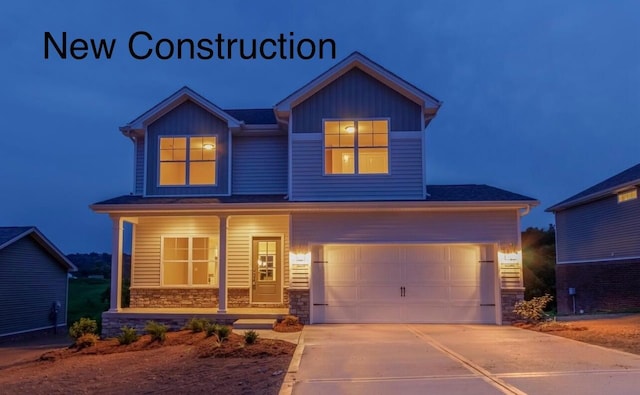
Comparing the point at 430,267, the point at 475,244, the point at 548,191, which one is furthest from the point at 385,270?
the point at 548,191

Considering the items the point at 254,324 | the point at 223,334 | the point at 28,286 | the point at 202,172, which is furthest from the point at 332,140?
the point at 28,286

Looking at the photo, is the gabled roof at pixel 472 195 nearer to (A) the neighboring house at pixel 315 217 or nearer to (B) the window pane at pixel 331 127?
(A) the neighboring house at pixel 315 217

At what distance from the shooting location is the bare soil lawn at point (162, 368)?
25.7ft

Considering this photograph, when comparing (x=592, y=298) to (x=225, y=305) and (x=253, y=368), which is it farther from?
(x=253, y=368)

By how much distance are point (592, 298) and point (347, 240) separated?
12704 millimetres

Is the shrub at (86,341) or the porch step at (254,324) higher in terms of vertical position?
Answer: the porch step at (254,324)

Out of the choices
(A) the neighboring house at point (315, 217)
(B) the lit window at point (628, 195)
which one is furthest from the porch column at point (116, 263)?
(B) the lit window at point (628, 195)

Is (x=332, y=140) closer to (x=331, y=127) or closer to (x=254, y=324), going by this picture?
(x=331, y=127)

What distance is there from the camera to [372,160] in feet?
50.8

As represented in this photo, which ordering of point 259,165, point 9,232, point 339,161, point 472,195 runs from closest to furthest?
point 472,195 < point 339,161 < point 259,165 < point 9,232

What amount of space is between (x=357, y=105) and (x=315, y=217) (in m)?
3.22

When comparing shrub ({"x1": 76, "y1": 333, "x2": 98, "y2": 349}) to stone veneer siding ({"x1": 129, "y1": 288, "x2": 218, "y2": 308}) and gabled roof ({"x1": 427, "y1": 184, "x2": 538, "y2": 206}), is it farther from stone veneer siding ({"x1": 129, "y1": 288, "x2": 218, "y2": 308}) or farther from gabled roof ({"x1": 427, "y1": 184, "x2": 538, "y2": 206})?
gabled roof ({"x1": 427, "y1": 184, "x2": 538, "y2": 206})

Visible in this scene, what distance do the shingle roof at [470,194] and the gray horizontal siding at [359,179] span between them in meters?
0.73

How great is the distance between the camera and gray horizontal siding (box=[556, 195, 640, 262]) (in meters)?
19.7
